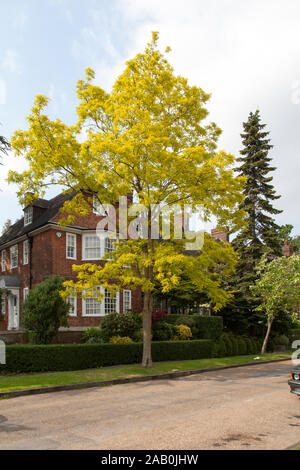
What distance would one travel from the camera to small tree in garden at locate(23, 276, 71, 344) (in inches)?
746

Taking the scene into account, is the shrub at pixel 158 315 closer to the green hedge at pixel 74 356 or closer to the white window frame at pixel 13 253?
the green hedge at pixel 74 356

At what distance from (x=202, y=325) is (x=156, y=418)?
1808 centimetres

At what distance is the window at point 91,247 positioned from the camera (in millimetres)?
26500

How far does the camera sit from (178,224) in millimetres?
18094

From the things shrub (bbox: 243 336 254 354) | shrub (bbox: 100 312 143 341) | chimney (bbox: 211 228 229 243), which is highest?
chimney (bbox: 211 228 229 243)

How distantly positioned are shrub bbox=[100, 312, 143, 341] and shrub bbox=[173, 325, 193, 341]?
8.59ft

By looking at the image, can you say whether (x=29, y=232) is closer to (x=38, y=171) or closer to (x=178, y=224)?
(x=38, y=171)

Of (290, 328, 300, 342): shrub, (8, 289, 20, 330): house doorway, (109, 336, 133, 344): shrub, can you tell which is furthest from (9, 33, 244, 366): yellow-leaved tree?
(290, 328, 300, 342): shrub

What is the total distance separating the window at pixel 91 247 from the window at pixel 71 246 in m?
0.70

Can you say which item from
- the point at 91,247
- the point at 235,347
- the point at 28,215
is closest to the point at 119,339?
the point at 91,247

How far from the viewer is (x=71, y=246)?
→ 1027 inches

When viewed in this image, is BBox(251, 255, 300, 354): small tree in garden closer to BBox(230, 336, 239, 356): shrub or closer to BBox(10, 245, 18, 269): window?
BBox(230, 336, 239, 356): shrub

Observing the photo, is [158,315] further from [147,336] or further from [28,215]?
[28,215]
